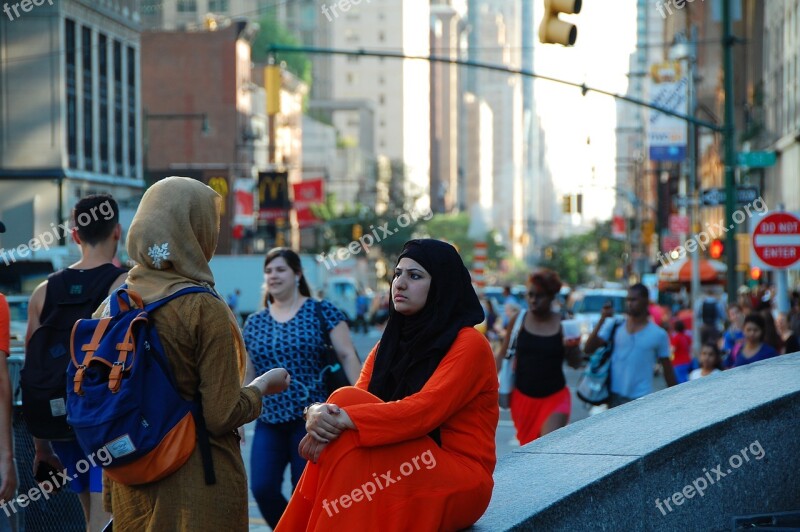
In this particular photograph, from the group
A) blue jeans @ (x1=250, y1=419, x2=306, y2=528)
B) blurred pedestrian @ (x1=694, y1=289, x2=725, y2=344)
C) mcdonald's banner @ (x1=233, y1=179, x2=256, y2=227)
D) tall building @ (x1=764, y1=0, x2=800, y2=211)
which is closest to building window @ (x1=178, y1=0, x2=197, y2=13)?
mcdonald's banner @ (x1=233, y1=179, x2=256, y2=227)

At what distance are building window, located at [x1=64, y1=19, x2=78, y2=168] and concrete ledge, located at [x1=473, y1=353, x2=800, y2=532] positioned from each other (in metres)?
47.2

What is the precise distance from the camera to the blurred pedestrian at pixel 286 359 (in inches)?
309

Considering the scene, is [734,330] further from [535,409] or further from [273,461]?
[273,461]

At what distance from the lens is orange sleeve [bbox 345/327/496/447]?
4621 mm

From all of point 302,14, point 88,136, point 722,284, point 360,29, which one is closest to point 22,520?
point 722,284

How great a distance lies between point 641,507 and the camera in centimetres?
552

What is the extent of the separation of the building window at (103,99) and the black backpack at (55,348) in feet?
165

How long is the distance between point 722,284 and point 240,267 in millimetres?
19226

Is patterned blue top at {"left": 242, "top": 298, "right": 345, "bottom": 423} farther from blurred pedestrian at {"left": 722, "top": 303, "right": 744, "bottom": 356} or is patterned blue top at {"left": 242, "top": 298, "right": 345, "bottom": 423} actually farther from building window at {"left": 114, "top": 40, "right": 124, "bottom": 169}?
building window at {"left": 114, "top": 40, "right": 124, "bottom": 169}

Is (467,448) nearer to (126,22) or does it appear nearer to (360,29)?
(126,22)

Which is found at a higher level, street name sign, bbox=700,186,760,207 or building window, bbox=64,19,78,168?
building window, bbox=64,19,78,168

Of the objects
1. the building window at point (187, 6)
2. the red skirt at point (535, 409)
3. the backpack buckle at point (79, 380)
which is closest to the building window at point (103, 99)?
the red skirt at point (535, 409)

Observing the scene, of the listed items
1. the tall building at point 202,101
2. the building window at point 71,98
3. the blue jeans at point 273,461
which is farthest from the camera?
→ the tall building at point 202,101

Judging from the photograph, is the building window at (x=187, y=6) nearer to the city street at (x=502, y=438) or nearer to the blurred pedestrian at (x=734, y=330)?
the city street at (x=502, y=438)
